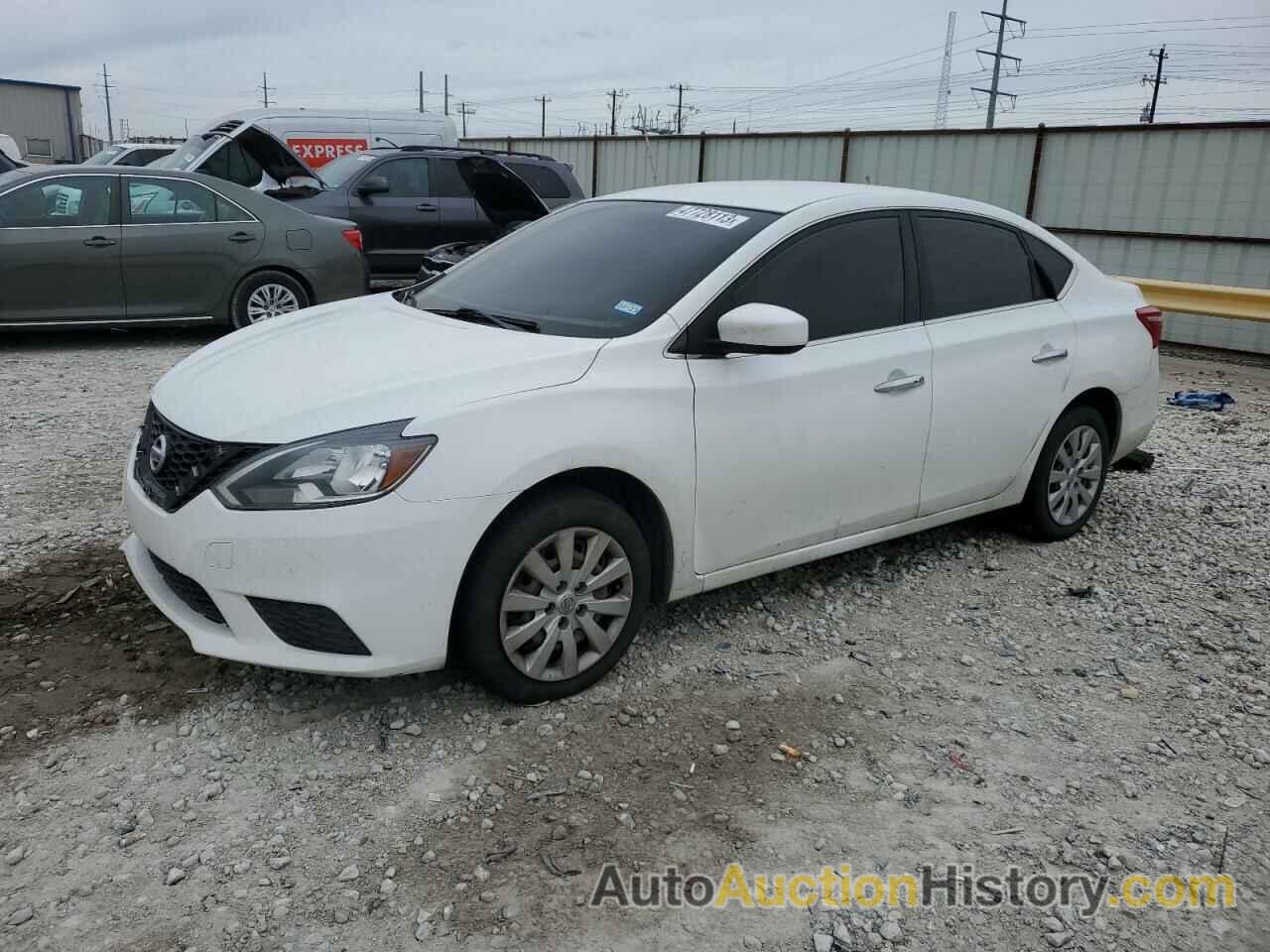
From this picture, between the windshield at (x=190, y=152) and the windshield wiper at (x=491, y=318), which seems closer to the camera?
the windshield wiper at (x=491, y=318)

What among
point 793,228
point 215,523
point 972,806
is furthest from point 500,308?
point 972,806

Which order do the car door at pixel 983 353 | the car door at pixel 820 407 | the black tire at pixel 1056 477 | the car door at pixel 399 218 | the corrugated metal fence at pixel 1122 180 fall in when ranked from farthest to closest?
the car door at pixel 399 218, the corrugated metal fence at pixel 1122 180, the black tire at pixel 1056 477, the car door at pixel 983 353, the car door at pixel 820 407

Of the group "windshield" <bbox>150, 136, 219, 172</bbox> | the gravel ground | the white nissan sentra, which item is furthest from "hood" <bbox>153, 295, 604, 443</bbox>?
"windshield" <bbox>150, 136, 219, 172</bbox>

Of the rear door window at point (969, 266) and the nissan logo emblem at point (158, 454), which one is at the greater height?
the rear door window at point (969, 266)

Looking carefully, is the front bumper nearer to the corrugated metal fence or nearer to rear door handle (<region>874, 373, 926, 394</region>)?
rear door handle (<region>874, 373, 926, 394</region>)

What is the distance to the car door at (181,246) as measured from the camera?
28.7 ft

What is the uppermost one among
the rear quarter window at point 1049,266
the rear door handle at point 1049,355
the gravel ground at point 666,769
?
the rear quarter window at point 1049,266

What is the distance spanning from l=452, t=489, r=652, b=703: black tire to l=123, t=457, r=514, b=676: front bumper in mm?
77

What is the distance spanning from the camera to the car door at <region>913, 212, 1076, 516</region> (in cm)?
434

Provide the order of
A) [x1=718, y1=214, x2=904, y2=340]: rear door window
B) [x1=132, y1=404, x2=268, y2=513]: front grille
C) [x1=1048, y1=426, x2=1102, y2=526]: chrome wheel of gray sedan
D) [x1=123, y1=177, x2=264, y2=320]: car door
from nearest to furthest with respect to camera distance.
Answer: [x1=132, y1=404, x2=268, y2=513]: front grille → [x1=718, y1=214, x2=904, y2=340]: rear door window → [x1=1048, y1=426, x2=1102, y2=526]: chrome wheel of gray sedan → [x1=123, y1=177, x2=264, y2=320]: car door

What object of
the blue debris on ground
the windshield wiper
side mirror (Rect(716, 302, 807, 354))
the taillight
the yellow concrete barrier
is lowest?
the blue debris on ground

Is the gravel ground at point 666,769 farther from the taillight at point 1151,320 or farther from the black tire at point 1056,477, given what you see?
the taillight at point 1151,320

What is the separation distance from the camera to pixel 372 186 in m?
11.9

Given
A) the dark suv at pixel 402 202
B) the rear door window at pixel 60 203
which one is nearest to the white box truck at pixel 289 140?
the dark suv at pixel 402 202
